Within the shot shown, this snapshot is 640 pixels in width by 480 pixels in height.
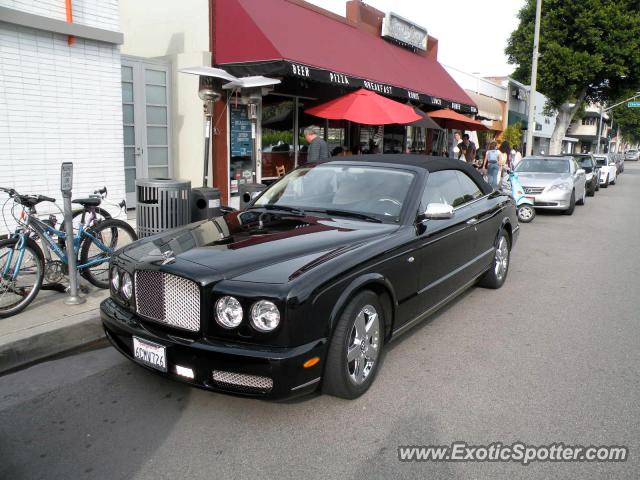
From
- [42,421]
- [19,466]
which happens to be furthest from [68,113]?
[19,466]

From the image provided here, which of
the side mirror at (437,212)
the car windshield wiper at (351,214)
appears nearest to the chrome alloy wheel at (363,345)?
the car windshield wiper at (351,214)

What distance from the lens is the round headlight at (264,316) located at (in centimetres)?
309

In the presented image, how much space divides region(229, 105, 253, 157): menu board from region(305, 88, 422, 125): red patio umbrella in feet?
4.03

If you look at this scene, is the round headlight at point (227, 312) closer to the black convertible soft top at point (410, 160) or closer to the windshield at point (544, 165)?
the black convertible soft top at point (410, 160)

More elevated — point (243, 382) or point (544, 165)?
point (544, 165)

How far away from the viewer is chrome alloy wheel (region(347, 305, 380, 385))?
3.59 metres

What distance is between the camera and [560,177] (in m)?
14.1

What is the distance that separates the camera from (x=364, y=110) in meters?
10.6

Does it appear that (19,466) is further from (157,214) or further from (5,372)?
(157,214)

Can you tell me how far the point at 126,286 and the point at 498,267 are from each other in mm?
4384

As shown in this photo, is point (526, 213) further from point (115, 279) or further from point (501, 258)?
point (115, 279)

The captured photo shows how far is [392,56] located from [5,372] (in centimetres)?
1331

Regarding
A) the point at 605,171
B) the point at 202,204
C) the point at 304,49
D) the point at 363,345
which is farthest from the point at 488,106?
the point at 363,345

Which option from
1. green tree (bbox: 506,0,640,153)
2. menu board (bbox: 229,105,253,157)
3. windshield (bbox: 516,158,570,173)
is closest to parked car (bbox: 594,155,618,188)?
green tree (bbox: 506,0,640,153)
